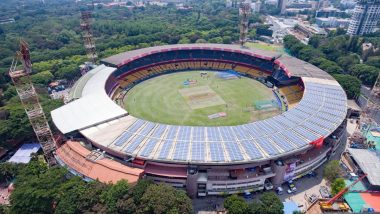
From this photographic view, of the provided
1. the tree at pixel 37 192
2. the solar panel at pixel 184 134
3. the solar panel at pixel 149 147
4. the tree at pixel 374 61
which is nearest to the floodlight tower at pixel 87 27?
the tree at pixel 37 192

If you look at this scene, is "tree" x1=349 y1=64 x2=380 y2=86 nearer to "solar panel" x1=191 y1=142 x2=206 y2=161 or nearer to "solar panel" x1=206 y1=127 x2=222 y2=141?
"solar panel" x1=206 y1=127 x2=222 y2=141

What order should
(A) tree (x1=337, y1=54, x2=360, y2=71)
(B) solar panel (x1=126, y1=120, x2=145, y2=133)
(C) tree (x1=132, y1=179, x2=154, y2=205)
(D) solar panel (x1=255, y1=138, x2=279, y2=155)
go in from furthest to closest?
1. (A) tree (x1=337, y1=54, x2=360, y2=71)
2. (B) solar panel (x1=126, y1=120, x2=145, y2=133)
3. (D) solar panel (x1=255, y1=138, x2=279, y2=155)
4. (C) tree (x1=132, y1=179, x2=154, y2=205)

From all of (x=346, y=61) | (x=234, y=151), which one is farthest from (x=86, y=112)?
(x=346, y=61)

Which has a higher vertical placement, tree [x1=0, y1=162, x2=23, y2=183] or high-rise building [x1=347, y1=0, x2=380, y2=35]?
high-rise building [x1=347, y1=0, x2=380, y2=35]

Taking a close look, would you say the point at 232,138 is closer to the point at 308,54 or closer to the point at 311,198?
the point at 311,198

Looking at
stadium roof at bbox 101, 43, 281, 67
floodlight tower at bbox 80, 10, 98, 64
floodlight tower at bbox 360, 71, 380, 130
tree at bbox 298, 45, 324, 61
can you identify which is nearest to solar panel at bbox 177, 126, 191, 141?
floodlight tower at bbox 360, 71, 380, 130

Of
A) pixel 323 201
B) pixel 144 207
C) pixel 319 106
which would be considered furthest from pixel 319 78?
pixel 144 207
